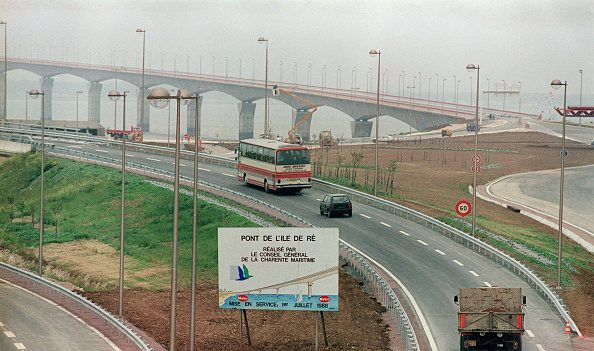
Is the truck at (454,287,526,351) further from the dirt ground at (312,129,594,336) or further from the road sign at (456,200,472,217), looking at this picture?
the road sign at (456,200,472,217)

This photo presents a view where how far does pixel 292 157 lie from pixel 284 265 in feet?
117

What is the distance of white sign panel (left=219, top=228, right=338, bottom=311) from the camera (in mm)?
41500

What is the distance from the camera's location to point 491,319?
39875 mm

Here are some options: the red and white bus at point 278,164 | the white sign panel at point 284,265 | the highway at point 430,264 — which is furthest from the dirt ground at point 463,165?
the white sign panel at point 284,265

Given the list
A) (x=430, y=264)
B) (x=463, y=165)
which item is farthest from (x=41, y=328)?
(x=463, y=165)

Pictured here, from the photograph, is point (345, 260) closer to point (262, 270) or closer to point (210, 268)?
point (210, 268)

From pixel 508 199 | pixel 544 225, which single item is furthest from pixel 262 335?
pixel 508 199

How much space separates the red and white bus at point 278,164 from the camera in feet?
252

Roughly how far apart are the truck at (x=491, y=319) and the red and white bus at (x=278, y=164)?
37330 millimetres

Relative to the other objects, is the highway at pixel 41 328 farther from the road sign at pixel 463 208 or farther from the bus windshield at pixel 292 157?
the bus windshield at pixel 292 157

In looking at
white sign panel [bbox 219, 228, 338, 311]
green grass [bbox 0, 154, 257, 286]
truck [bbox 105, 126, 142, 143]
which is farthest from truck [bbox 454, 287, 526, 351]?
truck [bbox 105, 126, 142, 143]

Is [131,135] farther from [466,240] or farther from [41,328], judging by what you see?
[41,328]

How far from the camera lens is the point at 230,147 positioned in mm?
142000

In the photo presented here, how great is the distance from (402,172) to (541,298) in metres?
65.0
